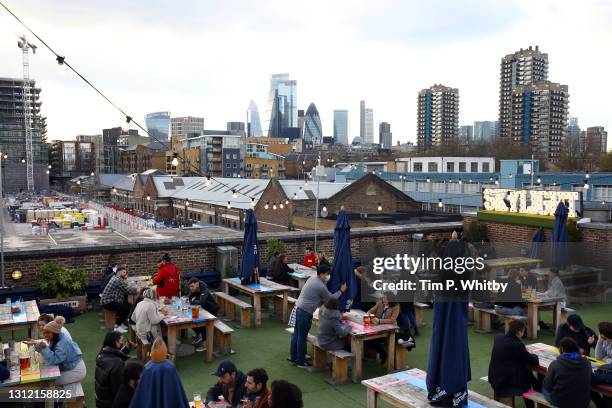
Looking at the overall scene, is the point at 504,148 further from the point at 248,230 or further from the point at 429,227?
the point at 248,230

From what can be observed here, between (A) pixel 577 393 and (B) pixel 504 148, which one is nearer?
(A) pixel 577 393

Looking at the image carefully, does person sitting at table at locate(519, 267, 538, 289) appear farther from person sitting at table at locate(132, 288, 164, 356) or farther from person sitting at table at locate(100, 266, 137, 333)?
person sitting at table at locate(100, 266, 137, 333)

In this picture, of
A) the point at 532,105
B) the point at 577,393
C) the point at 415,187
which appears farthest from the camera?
the point at 532,105

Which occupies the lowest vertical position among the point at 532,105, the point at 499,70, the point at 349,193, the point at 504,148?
the point at 349,193

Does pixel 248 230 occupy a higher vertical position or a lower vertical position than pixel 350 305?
higher

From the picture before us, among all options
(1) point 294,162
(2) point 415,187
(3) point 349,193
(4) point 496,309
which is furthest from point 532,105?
(4) point 496,309

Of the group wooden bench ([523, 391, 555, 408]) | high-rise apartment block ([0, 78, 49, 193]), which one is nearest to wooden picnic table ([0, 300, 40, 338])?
wooden bench ([523, 391, 555, 408])

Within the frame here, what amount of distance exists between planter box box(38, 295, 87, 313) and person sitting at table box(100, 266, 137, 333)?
1.93 meters

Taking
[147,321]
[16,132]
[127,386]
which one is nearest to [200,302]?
[147,321]

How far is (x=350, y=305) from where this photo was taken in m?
9.92

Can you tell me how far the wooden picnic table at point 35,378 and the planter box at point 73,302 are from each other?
217 inches

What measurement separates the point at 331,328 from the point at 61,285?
24.0ft

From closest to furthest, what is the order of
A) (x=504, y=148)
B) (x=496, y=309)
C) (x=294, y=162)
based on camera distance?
(x=496, y=309) < (x=504, y=148) < (x=294, y=162)

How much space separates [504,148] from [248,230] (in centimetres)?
9464
